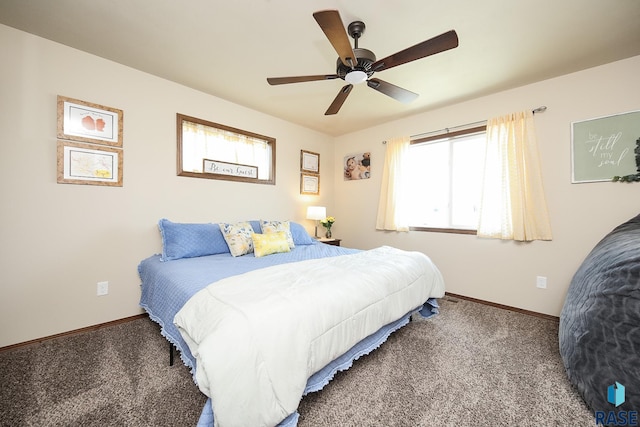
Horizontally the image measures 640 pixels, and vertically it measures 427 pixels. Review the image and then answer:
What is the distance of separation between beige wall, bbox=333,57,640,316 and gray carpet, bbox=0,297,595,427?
2.42 feet

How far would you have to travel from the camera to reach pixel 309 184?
4.25 meters

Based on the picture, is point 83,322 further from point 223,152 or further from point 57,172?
point 223,152

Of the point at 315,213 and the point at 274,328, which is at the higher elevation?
the point at 315,213

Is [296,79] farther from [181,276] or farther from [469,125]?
[469,125]

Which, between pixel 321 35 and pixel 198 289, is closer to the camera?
pixel 198 289

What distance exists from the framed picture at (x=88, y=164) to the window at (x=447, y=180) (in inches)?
139

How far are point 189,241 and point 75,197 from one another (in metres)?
1.04

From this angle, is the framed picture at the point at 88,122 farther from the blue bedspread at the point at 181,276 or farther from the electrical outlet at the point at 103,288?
the electrical outlet at the point at 103,288

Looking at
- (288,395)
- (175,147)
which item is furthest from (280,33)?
(288,395)

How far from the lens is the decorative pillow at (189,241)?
7.77ft

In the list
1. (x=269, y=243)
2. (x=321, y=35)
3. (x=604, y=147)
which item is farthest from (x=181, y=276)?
(x=604, y=147)

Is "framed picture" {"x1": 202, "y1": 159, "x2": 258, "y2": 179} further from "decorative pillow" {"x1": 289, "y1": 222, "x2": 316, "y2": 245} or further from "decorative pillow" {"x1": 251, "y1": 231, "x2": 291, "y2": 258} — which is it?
"decorative pillow" {"x1": 251, "y1": 231, "x2": 291, "y2": 258}

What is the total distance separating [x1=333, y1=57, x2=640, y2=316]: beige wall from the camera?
7.66ft

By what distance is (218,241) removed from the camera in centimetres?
268
